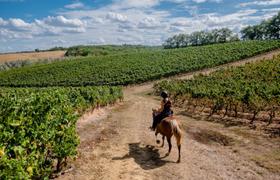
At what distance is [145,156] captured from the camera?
14.1 m

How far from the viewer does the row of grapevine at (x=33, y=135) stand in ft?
27.2

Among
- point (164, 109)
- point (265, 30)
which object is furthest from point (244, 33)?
point (164, 109)

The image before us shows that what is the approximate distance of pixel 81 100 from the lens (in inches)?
1027

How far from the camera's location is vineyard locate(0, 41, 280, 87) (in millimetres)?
70000

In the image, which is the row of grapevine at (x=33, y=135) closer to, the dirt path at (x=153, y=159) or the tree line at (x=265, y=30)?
the dirt path at (x=153, y=159)

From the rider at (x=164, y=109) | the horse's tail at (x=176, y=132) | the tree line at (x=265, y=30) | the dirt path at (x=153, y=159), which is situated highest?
the tree line at (x=265, y=30)

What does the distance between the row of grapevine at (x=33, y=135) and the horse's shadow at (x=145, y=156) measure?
2.77m

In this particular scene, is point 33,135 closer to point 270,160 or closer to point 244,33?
point 270,160

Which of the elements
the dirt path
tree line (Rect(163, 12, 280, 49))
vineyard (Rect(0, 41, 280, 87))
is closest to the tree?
tree line (Rect(163, 12, 280, 49))

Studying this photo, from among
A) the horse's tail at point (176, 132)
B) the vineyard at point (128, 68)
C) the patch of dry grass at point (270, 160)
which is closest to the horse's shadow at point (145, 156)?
the horse's tail at point (176, 132)

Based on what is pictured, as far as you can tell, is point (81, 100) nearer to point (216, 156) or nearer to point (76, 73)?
point (216, 156)

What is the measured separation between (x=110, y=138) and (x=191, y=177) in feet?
22.2

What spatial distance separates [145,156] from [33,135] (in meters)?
5.52

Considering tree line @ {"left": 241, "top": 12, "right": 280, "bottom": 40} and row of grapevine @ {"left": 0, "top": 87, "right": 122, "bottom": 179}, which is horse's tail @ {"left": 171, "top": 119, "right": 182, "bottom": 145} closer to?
row of grapevine @ {"left": 0, "top": 87, "right": 122, "bottom": 179}
